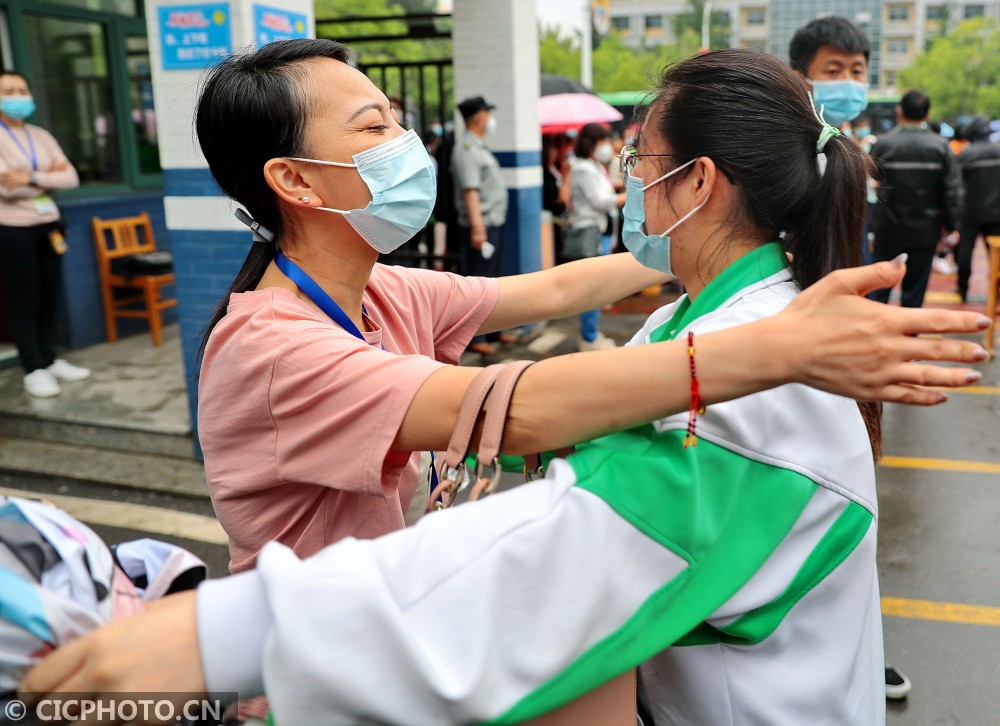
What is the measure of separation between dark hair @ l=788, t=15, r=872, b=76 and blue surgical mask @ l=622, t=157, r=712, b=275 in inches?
119

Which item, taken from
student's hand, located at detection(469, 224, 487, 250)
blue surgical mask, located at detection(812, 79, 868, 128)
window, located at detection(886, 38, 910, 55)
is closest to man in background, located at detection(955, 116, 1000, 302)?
student's hand, located at detection(469, 224, 487, 250)

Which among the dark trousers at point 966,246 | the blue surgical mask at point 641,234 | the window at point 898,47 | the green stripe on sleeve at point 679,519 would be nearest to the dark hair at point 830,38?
the blue surgical mask at point 641,234

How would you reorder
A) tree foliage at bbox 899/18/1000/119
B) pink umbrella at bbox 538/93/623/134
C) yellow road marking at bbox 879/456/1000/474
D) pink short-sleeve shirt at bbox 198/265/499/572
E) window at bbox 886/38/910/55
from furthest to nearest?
window at bbox 886/38/910/55
tree foliage at bbox 899/18/1000/119
pink umbrella at bbox 538/93/623/134
yellow road marking at bbox 879/456/1000/474
pink short-sleeve shirt at bbox 198/265/499/572

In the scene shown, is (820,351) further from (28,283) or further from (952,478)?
(28,283)

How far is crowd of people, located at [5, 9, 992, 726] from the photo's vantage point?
1019 mm

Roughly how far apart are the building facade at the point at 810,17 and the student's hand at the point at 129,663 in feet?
273

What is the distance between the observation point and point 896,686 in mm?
3049

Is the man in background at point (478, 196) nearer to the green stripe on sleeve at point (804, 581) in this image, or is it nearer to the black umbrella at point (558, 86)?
the black umbrella at point (558, 86)

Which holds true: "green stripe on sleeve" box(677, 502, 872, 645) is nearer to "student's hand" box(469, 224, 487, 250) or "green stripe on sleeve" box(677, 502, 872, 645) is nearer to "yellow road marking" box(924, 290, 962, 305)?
"student's hand" box(469, 224, 487, 250)

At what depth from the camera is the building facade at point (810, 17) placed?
79.2 m

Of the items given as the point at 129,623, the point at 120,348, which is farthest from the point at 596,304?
the point at 120,348

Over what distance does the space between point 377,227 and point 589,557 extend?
36.9 inches

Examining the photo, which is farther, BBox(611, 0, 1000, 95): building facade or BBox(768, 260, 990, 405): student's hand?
BBox(611, 0, 1000, 95): building facade

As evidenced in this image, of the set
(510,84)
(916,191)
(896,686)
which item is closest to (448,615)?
(896,686)
